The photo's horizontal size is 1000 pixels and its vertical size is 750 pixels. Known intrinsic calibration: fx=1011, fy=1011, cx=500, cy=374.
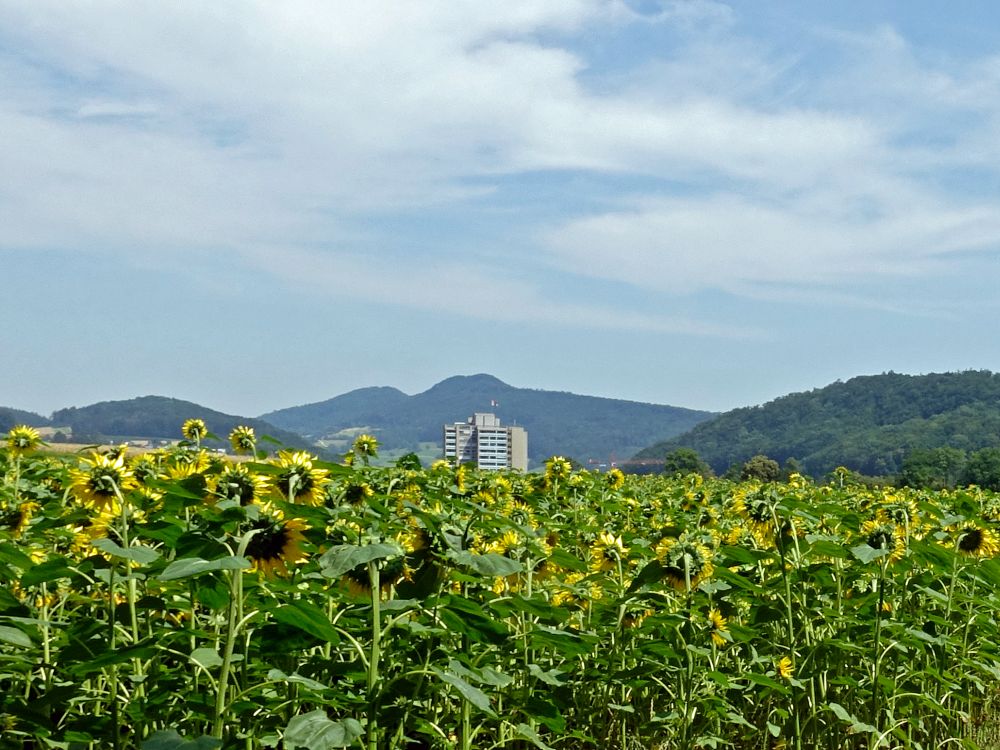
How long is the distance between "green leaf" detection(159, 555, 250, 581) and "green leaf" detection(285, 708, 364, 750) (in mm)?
411

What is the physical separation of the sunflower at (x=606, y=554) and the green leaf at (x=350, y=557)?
2.41 metres

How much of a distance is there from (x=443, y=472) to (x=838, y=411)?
622ft

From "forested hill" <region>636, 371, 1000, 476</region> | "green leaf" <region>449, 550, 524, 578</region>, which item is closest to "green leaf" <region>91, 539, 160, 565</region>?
"green leaf" <region>449, 550, 524, 578</region>

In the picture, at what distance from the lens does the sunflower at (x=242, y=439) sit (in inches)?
235

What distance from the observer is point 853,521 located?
5.26m

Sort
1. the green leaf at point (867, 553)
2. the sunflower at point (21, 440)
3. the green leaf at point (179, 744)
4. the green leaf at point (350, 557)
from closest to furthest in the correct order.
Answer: the green leaf at point (179, 744), the green leaf at point (350, 557), the green leaf at point (867, 553), the sunflower at point (21, 440)

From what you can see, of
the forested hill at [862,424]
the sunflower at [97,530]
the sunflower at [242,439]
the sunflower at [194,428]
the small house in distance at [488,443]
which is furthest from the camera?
the forested hill at [862,424]

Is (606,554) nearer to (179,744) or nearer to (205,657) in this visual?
(205,657)

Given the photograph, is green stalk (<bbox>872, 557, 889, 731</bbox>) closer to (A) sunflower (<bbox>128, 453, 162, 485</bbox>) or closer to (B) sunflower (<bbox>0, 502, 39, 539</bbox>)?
(A) sunflower (<bbox>128, 453, 162, 485</bbox>)

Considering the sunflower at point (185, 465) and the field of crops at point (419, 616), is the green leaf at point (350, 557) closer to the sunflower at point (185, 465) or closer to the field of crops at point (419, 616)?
the field of crops at point (419, 616)

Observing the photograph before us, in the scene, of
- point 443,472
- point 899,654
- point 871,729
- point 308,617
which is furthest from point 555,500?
point 308,617

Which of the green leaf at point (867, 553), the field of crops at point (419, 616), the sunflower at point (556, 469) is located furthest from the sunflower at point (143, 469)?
the sunflower at point (556, 469)

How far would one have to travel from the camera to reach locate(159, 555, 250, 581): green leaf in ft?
7.31

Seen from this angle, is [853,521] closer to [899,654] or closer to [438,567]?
[899,654]
